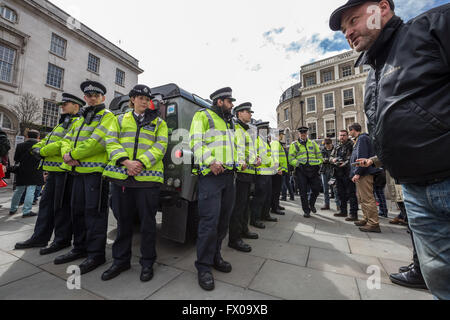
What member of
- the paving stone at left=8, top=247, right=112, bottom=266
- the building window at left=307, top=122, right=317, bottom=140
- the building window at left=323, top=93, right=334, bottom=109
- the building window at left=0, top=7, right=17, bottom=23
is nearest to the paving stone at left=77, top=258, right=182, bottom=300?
the paving stone at left=8, top=247, right=112, bottom=266

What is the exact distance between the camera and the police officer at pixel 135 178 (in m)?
2.12

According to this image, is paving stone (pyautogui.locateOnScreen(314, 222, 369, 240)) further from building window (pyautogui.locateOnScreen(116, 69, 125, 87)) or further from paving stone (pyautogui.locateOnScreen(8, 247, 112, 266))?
building window (pyautogui.locateOnScreen(116, 69, 125, 87))

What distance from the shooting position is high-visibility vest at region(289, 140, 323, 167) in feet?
16.0

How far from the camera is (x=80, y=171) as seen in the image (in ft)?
7.94

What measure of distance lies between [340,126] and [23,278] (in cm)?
2704

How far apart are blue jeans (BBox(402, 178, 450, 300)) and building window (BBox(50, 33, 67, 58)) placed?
898 inches

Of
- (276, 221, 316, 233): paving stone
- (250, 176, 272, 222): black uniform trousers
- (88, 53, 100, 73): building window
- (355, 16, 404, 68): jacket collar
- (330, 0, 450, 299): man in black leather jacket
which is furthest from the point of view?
(88, 53, 100, 73): building window

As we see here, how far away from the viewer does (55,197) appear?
2889 mm

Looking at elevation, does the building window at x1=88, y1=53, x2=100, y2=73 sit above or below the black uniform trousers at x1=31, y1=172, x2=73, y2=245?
above

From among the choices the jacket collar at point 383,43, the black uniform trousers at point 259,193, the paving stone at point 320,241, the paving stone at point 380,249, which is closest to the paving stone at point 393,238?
the paving stone at point 380,249

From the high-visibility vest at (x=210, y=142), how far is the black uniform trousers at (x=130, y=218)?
2.15 feet

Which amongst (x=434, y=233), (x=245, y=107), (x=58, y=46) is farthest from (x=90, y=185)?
(x=58, y=46)

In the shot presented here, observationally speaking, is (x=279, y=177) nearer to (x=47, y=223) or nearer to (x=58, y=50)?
(x=47, y=223)

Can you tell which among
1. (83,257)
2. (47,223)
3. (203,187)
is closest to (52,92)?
(47,223)
